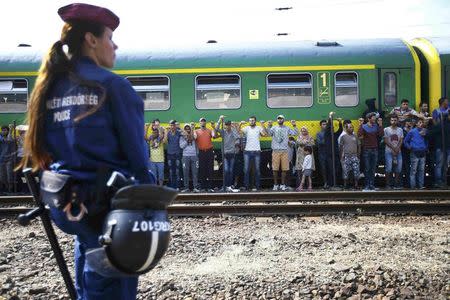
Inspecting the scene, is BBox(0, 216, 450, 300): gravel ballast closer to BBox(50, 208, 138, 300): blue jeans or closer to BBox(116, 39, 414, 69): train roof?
BBox(50, 208, 138, 300): blue jeans

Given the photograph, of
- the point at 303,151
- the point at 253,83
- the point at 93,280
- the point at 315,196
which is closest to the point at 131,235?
the point at 93,280

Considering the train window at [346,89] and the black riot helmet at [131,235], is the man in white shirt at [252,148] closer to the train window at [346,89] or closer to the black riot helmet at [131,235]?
the train window at [346,89]

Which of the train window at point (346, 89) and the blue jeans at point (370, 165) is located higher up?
the train window at point (346, 89)

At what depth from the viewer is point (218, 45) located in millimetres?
14219

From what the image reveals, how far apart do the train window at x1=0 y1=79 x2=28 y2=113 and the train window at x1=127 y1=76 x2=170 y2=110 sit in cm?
289

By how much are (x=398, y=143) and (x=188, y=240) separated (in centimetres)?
770

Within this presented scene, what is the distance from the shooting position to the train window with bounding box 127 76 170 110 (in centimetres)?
1353

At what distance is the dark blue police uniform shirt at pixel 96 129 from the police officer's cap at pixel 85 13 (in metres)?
0.21

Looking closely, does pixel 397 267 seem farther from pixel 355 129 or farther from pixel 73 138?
pixel 355 129

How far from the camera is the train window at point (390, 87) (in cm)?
1378

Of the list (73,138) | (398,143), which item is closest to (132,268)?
(73,138)

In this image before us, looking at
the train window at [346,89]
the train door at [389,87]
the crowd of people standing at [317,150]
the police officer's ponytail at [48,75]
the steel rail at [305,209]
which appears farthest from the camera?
the train door at [389,87]

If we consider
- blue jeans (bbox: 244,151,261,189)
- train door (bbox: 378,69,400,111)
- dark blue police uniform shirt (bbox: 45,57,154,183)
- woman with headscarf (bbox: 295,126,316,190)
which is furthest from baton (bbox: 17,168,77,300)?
train door (bbox: 378,69,400,111)

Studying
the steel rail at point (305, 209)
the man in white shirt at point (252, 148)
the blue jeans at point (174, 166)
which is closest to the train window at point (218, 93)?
the man in white shirt at point (252, 148)
